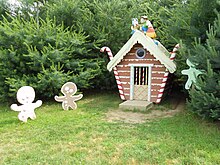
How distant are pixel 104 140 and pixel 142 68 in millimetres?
4353

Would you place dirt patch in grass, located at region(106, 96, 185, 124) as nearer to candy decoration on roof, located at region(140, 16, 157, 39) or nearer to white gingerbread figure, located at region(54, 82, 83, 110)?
white gingerbread figure, located at region(54, 82, 83, 110)

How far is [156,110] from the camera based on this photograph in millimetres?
7727

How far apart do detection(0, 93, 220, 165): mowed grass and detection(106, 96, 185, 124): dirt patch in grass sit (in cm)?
26

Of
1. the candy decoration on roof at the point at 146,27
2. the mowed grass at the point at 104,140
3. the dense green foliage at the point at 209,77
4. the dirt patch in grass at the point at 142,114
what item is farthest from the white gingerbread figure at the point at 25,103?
the candy decoration on roof at the point at 146,27

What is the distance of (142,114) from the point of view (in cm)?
720

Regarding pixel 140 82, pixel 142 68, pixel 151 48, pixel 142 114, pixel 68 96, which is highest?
pixel 151 48

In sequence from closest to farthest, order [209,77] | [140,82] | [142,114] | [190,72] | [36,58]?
[209,77] → [190,72] → [142,114] → [36,58] → [140,82]

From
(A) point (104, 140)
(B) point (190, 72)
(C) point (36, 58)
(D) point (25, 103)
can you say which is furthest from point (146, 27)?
(A) point (104, 140)

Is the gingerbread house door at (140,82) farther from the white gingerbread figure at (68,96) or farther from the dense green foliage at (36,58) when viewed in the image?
the white gingerbread figure at (68,96)

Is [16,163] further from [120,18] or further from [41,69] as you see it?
[120,18]

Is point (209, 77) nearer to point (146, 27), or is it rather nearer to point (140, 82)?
point (140, 82)

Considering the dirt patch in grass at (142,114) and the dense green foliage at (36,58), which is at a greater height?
the dense green foliage at (36,58)

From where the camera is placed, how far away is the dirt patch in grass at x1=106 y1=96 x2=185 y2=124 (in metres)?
6.63

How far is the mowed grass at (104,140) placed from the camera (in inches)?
164
